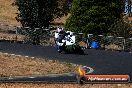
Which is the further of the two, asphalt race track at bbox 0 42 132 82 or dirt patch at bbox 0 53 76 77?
asphalt race track at bbox 0 42 132 82

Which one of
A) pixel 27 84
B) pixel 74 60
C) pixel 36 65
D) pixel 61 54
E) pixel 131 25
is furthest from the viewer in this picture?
pixel 131 25

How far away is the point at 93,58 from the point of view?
97.4 feet

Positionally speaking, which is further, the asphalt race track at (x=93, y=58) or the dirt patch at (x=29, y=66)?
the asphalt race track at (x=93, y=58)

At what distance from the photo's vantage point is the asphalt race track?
25109mm

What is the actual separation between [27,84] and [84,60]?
9.18 m

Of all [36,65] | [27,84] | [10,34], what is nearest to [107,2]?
[10,34]

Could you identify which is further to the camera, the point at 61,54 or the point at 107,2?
the point at 107,2

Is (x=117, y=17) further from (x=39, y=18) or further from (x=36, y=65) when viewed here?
(x=36, y=65)

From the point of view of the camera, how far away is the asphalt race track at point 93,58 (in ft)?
82.4

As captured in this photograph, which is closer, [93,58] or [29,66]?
[29,66]

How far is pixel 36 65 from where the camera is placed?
2569cm

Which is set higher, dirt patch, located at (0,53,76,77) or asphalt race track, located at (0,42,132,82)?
dirt patch, located at (0,53,76,77)

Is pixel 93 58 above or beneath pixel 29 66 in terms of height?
beneath

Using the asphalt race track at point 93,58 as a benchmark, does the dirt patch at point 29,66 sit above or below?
above
